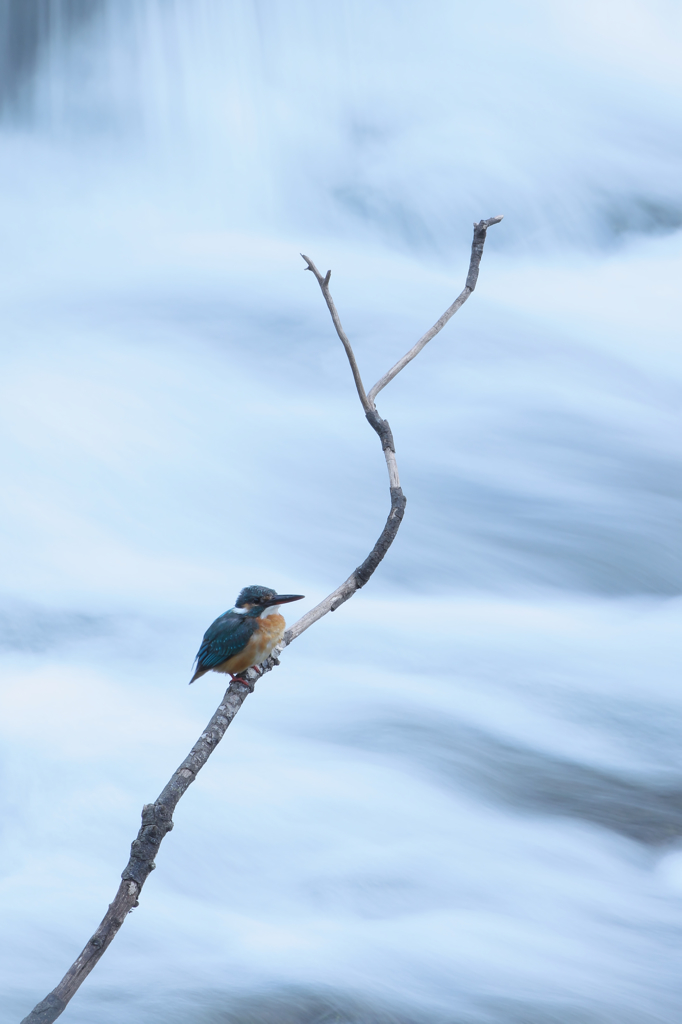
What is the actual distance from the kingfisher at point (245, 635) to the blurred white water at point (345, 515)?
60.4 inches

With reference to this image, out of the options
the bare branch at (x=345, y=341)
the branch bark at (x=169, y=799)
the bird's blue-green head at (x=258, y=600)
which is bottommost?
the branch bark at (x=169, y=799)

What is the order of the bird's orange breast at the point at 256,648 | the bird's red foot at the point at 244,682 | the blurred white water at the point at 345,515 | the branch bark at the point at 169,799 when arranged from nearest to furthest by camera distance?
the branch bark at the point at 169,799 → the bird's red foot at the point at 244,682 → the bird's orange breast at the point at 256,648 → the blurred white water at the point at 345,515

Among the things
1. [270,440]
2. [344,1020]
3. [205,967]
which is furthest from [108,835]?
[270,440]

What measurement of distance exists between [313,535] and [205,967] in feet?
10.8

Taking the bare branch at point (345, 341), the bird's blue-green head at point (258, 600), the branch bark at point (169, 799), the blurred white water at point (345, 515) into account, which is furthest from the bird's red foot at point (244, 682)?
the blurred white water at point (345, 515)

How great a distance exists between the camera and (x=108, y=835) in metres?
3.62

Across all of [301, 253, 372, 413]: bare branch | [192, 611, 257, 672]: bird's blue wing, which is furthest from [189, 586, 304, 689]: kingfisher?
[301, 253, 372, 413]: bare branch

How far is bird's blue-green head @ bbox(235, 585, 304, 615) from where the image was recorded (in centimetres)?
168

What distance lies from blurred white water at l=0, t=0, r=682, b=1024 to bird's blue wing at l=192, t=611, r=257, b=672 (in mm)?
1531

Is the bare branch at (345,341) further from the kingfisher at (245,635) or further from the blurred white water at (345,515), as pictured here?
the blurred white water at (345,515)

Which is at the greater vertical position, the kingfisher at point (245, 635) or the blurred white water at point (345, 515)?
the blurred white water at point (345, 515)

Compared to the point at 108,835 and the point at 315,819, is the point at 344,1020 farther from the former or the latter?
the point at 108,835

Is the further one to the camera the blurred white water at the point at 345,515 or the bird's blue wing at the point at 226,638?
the blurred white water at the point at 345,515

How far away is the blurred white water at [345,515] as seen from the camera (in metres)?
3.15
